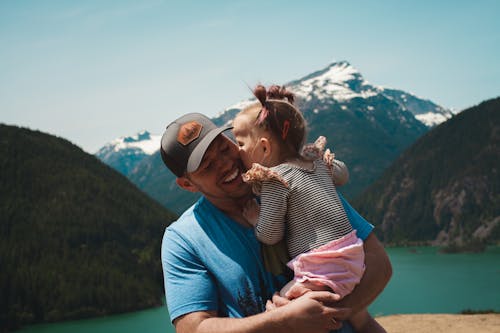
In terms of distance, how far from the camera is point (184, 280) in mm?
2762

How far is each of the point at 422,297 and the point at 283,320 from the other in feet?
249

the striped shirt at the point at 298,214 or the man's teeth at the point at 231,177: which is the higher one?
the man's teeth at the point at 231,177

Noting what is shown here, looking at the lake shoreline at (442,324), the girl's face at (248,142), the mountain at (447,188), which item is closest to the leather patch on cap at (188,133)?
the girl's face at (248,142)

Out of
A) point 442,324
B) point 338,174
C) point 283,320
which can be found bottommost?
point 442,324

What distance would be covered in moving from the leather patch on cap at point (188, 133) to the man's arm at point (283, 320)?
920 mm

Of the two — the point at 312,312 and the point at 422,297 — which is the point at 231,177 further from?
the point at 422,297

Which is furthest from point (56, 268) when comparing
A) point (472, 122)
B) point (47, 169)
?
point (472, 122)

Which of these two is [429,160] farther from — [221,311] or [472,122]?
[221,311]

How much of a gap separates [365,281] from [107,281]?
8868cm

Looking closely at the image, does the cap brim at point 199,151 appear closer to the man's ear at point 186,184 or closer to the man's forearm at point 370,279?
the man's ear at point 186,184

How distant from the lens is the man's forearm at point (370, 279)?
289cm

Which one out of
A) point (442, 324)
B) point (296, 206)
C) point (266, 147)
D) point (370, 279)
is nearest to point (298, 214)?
point (296, 206)

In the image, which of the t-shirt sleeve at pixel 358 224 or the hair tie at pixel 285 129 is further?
the t-shirt sleeve at pixel 358 224

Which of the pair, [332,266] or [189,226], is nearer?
[332,266]
